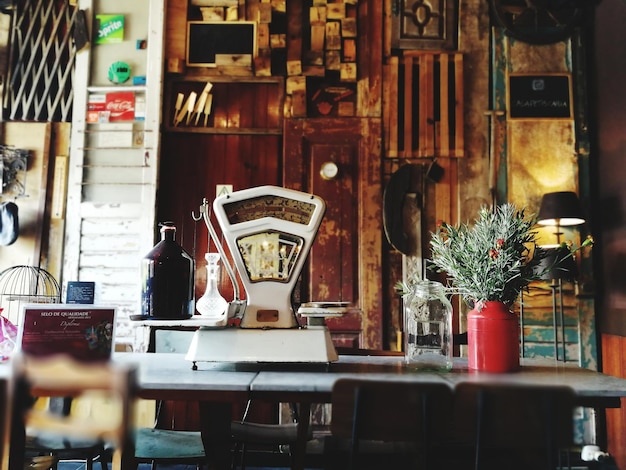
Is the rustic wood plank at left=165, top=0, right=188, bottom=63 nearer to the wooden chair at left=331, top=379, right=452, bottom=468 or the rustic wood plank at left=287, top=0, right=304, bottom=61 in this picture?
the rustic wood plank at left=287, top=0, right=304, bottom=61

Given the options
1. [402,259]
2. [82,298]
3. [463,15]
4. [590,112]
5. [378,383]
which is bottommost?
[378,383]

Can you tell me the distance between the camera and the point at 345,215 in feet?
14.0

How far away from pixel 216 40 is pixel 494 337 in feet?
11.5

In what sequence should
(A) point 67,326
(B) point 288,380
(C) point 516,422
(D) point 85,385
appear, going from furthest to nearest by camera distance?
(A) point 67,326, (B) point 288,380, (C) point 516,422, (D) point 85,385

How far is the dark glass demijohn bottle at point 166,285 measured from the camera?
1.80 m

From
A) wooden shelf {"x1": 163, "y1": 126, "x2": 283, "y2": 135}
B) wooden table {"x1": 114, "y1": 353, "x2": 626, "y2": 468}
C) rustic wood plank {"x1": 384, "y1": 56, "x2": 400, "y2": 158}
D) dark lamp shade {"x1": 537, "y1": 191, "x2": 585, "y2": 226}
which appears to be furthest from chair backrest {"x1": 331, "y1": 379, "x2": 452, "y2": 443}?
wooden shelf {"x1": 163, "y1": 126, "x2": 283, "y2": 135}

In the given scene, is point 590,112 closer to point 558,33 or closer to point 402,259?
point 558,33

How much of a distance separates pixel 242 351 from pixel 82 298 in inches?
30.8

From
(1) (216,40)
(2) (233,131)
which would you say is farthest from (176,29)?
(2) (233,131)

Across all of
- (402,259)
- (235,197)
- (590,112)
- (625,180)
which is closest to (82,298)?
(235,197)

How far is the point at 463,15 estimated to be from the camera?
441 cm

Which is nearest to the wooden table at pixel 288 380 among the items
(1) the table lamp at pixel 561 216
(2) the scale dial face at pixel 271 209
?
(2) the scale dial face at pixel 271 209

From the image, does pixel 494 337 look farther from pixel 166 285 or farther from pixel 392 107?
pixel 392 107

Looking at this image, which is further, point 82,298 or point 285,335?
point 82,298
